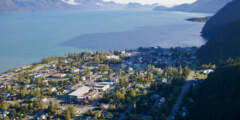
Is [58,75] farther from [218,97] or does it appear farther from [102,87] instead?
[218,97]

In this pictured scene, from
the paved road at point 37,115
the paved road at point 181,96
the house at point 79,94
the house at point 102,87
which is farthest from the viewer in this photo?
the house at point 102,87

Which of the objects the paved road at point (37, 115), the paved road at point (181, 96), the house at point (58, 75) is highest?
the house at point (58, 75)

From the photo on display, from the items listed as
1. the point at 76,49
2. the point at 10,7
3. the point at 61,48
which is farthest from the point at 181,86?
the point at 10,7

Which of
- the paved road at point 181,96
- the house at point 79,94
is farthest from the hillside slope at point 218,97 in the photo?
the house at point 79,94

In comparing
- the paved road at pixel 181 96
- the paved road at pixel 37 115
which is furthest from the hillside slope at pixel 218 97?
the paved road at pixel 37 115

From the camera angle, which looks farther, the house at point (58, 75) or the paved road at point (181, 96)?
the house at point (58, 75)

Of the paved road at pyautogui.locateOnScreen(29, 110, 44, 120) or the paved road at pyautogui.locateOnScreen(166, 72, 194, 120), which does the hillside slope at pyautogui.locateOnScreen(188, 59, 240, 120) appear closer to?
the paved road at pyautogui.locateOnScreen(166, 72, 194, 120)

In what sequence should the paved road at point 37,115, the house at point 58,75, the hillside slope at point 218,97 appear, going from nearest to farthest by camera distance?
1. the hillside slope at point 218,97
2. the paved road at point 37,115
3. the house at point 58,75

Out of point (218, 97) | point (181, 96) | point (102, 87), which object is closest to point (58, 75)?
point (102, 87)

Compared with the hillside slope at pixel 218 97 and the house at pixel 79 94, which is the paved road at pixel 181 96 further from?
the house at pixel 79 94

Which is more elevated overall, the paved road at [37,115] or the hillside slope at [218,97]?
the hillside slope at [218,97]
